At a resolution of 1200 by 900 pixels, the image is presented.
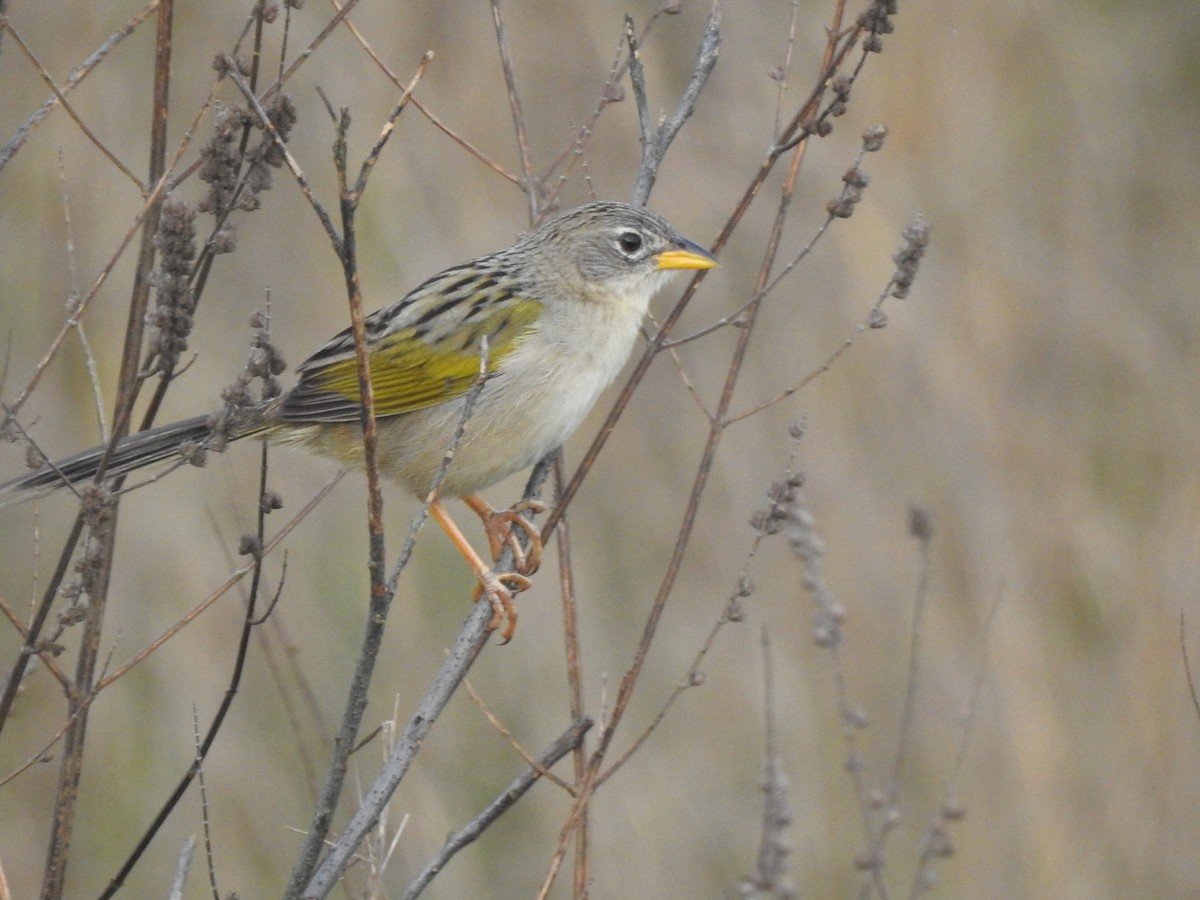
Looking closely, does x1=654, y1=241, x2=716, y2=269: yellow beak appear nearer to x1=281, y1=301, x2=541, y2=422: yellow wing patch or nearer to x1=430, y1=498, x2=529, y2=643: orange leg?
x1=281, y1=301, x2=541, y2=422: yellow wing patch

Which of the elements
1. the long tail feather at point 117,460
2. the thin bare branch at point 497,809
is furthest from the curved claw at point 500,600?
the long tail feather at point 117,460

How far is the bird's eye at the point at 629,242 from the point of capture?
5.11m

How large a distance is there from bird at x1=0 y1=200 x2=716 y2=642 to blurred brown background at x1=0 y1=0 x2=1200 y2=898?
6.25 feet

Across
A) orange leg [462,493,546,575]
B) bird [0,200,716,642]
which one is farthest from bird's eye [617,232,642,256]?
orange leg [462,493,546,575]

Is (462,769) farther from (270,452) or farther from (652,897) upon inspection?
(270,452)

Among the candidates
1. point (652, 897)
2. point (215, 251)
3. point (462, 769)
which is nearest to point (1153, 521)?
point (652, 897)

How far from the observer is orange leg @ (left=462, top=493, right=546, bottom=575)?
4250mm

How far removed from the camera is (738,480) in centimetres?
727

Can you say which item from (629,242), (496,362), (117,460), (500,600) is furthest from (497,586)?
(629,242)

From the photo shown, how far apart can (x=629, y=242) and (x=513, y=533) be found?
118 cm

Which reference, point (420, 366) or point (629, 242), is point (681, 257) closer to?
point (629, 242)

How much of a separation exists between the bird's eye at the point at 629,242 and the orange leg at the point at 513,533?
40.7 inches

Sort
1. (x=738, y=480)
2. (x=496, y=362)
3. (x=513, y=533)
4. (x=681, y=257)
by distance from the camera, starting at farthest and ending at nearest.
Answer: (x=738, y=480), (x=681, y=257), (x=496, y=362), (x=513, y=533)

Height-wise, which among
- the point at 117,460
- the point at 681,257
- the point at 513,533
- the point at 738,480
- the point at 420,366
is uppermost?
the point at 738,480
